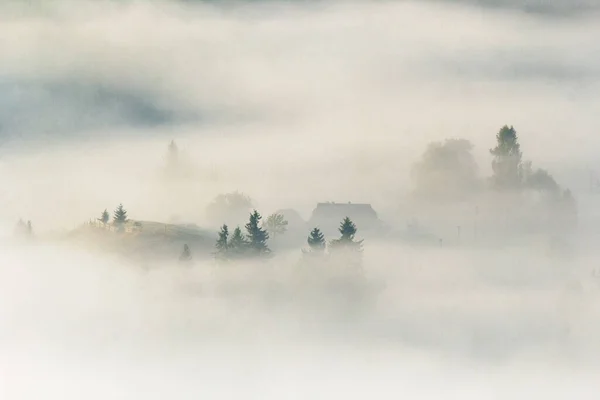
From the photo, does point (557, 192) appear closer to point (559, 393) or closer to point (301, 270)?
point (559, 393)

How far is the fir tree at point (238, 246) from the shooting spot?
2.01 m

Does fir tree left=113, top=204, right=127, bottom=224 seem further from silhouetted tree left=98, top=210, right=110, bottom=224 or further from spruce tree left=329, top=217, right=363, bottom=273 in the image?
spruce tree left=329, top=217, right=363, bottom=273

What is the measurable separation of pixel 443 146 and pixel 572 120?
419 millimetres

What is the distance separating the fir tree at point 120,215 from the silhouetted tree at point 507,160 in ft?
3.87

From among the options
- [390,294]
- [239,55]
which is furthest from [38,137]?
[390,294]

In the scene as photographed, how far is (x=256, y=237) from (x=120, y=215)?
45 centimetres

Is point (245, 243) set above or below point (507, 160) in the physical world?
below

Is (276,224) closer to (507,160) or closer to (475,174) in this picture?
(475,174)

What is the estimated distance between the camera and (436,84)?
6.68 feet

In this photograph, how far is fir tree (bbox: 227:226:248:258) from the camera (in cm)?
201

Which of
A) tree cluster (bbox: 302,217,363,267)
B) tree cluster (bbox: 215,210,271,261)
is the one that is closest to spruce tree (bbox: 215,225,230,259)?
tree cluster (bbox: 215,210,271,261)

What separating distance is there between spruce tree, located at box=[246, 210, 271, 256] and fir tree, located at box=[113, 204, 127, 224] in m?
0.40

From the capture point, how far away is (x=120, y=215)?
206cm

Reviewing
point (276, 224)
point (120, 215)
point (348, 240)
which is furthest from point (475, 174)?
point (120, 215)
